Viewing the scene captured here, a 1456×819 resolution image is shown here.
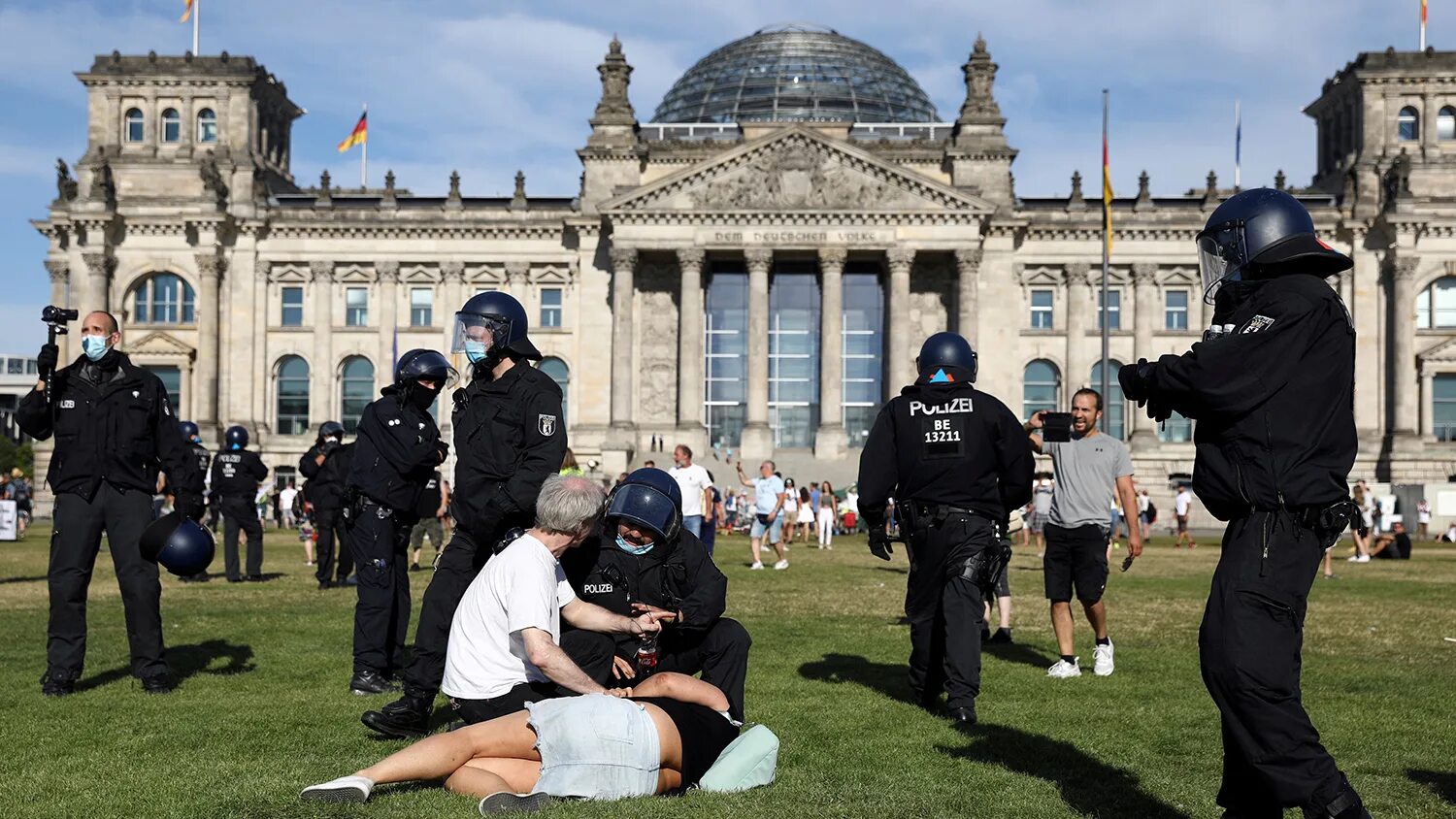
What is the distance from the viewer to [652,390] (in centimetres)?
6469

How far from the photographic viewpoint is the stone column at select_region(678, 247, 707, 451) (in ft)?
202

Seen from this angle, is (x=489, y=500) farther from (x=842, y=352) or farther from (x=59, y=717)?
(x=842, y=352)

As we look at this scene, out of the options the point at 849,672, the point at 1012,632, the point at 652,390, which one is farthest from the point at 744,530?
the point at 849,672

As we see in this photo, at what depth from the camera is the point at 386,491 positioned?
1077 centimetres

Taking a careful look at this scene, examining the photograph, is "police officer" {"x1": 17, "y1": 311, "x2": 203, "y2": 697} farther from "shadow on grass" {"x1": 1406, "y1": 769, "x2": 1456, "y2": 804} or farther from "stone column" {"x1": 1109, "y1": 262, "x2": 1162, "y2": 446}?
"stone column" {"x1": 1109, "y1": 262, "x2": 1162, "y2": 446}

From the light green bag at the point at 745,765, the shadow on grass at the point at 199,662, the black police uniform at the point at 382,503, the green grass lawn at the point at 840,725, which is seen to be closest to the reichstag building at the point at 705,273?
the green grass lawn at the point at 840,725

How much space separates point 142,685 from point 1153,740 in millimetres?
7229

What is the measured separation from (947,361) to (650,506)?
10.8 ft

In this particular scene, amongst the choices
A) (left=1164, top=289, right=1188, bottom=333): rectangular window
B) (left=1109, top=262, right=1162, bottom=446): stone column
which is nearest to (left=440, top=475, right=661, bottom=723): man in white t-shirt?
(left=1109, top=262, right=1162, bottom=446): stone column

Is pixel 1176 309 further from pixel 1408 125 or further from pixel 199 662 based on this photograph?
pixel 199 662

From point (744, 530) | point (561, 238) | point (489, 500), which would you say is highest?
point (561, 238)

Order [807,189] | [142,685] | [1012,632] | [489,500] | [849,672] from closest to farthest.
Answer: [489,500] → [142,685] → [849,672] → [1012,632] → [807,189]

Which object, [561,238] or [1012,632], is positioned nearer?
[1012,632]

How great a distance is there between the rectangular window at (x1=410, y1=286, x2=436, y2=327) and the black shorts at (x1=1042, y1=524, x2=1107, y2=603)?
56100mm
